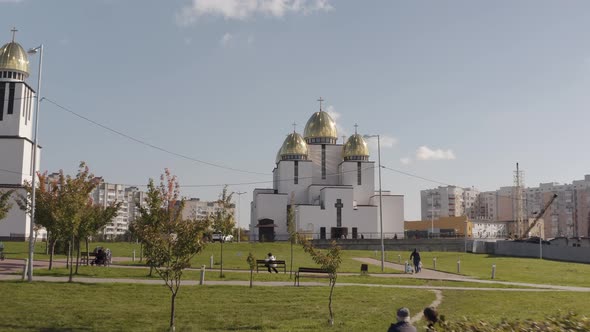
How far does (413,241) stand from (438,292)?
140 feet

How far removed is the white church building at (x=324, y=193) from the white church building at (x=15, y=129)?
2957 centimetres

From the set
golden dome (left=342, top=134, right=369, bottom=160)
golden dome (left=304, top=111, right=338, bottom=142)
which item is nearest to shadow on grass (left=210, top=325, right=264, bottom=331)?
golden dome (left=342, top=134, right=369, bottom=160)

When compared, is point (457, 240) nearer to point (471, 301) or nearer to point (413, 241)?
point (413, 241)

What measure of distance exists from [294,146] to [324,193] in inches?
349

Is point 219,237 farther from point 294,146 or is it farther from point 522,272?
point 522,272

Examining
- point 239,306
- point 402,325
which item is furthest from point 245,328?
point 402,325

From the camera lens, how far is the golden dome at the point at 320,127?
277 feet

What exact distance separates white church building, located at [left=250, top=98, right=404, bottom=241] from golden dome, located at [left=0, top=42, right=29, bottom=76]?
3465 centimetres

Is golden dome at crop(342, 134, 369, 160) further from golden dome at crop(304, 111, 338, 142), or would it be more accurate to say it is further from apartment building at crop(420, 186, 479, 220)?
apartment building at crop(420, 186, 479, 220)

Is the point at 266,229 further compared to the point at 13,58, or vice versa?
the point at 266,229

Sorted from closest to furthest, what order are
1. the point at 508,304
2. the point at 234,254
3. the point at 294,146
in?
the point at 508,304 < the point at 234,254 < the point at 294,146

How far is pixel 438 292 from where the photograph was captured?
2373cm

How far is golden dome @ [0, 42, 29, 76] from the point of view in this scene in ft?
230

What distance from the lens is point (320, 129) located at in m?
84.3
